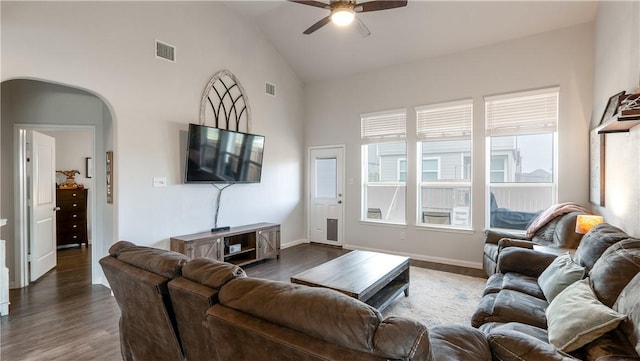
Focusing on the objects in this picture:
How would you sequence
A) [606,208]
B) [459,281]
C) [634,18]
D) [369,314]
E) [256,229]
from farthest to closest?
[256,229]
[459,281]
[606,208]
[634,18]
[369,314]

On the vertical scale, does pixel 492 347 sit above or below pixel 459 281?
above

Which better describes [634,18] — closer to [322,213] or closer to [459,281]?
[459,281]

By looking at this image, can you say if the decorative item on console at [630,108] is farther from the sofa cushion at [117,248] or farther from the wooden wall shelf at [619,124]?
the sofa cushion at [117,248]

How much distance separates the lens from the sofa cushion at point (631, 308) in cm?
130

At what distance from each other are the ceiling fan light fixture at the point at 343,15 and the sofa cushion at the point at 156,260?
9.17 feet

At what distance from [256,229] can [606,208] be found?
447 cm

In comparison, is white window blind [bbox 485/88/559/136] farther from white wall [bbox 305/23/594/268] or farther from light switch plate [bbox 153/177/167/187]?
light switch plate [bbox 153/177/167/187]

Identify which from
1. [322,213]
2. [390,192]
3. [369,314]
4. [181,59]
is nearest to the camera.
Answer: [369,314]

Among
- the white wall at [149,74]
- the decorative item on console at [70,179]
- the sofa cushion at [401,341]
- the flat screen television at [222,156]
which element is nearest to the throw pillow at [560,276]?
the sofa cushion at [401,341]

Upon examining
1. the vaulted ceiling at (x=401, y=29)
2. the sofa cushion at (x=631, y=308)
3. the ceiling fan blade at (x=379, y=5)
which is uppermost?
the vaulted ceiling at (x=401, y=29)

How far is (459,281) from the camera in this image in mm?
3973

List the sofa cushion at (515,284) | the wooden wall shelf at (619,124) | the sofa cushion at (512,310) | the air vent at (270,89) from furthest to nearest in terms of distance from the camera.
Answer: the air vent at (270,89) → the sofa cushion at (515,284) → the wooden wall shelf at (619,124) → the sofa cushion at (512,310)

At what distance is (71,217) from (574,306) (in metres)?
7.53

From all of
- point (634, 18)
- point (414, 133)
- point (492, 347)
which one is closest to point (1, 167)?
point (492, 347)
